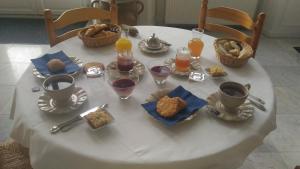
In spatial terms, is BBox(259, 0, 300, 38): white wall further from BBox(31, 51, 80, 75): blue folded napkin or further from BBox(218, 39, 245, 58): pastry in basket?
BBox(31, 51, 80, 75): blue folded napkin

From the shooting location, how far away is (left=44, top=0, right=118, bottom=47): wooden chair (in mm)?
1369

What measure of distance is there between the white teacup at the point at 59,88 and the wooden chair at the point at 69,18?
1.78ft

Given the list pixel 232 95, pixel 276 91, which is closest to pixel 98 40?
pixel 232 95

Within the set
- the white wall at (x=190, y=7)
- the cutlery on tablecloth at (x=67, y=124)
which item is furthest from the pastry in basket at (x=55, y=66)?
the white wall at (x=190, y=7)

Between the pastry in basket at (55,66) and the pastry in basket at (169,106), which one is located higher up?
the pastry in basket at (55,66)

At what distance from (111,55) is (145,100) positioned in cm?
35

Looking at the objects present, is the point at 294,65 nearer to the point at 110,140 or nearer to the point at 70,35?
the point at 70,35

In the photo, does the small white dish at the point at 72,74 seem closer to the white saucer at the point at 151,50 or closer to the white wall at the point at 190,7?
the white saucer at the point at 151,50

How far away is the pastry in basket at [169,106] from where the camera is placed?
0.87 meters

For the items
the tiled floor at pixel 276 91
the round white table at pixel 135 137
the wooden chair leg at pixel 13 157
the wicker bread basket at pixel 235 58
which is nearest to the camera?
the round white table at pixel 135 137

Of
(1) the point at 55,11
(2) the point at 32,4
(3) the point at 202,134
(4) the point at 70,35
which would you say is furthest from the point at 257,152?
(2) the point at 32,4

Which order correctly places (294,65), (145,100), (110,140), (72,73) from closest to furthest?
(110,140) < (145,100) < (72,73) < (294,65)

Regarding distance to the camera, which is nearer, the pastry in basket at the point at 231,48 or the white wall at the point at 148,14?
the pastry in basket at the point at 231,48

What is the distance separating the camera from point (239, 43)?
1.25m
